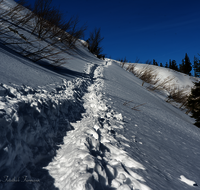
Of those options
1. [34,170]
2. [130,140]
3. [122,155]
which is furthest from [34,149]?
[130,140]

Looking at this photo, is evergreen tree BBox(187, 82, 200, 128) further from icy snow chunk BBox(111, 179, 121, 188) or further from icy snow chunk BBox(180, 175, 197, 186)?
icy snow chunk BBox(111, 179, 121, 188)

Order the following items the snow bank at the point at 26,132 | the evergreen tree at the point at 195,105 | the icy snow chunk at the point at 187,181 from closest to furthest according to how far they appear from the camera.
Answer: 1. the snow bank at the point at 26,132
2. the icy snow chunk at the point at 187,181
3. the evergreen tree at the point at 195,105

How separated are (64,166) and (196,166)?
80cm

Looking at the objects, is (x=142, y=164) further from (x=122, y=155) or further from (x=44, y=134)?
(x=44, y=134)

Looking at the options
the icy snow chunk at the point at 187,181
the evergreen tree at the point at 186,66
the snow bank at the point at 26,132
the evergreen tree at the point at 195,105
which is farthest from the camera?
the evergreen tree at the point at 186,66

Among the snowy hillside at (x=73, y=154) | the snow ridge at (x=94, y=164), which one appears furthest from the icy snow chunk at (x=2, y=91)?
the snow ridge at (x=94, y=164)

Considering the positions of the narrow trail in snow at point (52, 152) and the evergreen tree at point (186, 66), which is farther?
the evergreen tree at point (186, 66)

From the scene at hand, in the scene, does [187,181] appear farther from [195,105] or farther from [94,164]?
[195,105]

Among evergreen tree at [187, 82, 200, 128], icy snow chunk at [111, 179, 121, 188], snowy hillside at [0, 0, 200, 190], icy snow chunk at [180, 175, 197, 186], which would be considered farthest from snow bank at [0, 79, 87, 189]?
evergreen tree at [187, 82, 200, 128]

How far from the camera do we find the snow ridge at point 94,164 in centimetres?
53

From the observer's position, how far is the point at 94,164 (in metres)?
0.59

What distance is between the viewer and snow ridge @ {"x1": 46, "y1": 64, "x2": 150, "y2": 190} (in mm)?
529

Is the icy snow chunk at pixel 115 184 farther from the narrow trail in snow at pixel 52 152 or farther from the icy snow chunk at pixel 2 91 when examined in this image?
the icy snow chunk at pixel 2 91

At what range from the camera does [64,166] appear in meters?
0.63
